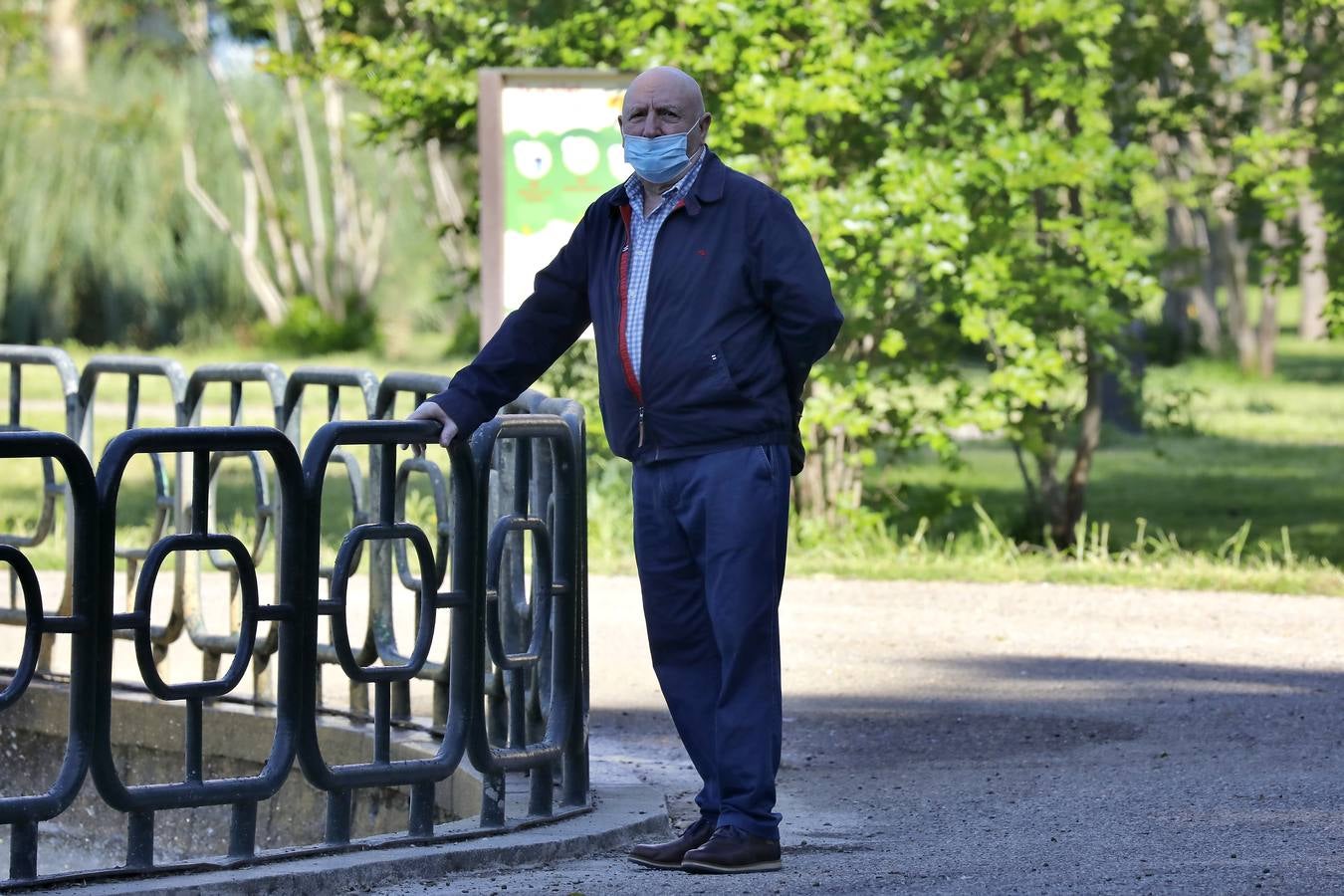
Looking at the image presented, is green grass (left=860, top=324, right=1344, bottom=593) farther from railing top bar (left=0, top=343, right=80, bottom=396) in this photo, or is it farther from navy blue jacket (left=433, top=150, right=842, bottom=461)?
navy blue jacket (left=433, top=150, right=842, bottom=461)

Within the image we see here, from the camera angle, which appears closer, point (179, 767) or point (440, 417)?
point (440, 417)

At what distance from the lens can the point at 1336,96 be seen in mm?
11953

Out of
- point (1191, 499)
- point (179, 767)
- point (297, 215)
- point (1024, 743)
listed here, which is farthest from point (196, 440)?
point (297, 215)

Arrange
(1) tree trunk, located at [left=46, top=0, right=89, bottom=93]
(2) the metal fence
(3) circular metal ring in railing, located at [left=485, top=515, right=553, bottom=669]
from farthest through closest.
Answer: (1) tree trunk, located at [left=46, top=0, right=89, bottom=93]
(3) circular metal ring in railing, located at [left=485, top=515, right=553, bottom=669]
(2) the metal fence

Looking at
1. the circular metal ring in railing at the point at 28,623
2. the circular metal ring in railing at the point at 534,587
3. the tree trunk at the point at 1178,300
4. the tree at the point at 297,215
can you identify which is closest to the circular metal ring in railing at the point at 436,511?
the circular metal ring in railing at the point at 534,587

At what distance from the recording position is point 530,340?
518 centimetres

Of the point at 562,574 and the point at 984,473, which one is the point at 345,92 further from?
the point at 562,574

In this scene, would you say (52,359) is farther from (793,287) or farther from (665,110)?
(793,287)

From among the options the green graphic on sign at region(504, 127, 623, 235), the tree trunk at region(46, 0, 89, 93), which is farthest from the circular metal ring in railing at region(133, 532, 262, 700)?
the tree trunk at region(46, 0, 89, 93)

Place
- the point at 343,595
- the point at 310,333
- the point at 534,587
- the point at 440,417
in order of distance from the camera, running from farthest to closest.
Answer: the point at 310,333 → the point at 534,587 → the point at 343,595 → the point at 440,417

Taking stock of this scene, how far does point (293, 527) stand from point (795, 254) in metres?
1.26

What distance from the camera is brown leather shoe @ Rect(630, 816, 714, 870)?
5.00m

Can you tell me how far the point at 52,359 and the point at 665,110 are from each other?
11.7 ft

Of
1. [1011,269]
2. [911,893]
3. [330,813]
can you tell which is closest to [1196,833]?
[911,893]
